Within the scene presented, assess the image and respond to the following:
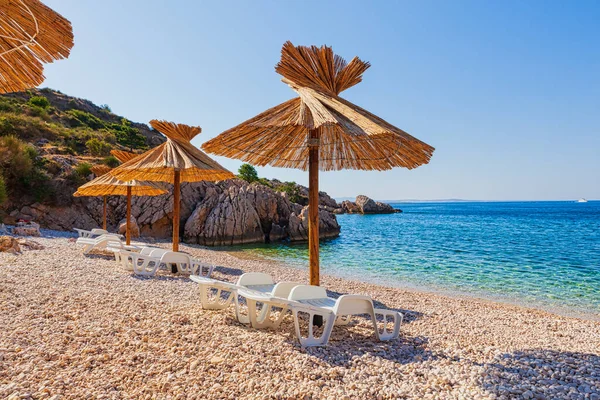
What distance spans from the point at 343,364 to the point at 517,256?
56.0 feet

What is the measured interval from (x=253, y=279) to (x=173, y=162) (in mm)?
3659

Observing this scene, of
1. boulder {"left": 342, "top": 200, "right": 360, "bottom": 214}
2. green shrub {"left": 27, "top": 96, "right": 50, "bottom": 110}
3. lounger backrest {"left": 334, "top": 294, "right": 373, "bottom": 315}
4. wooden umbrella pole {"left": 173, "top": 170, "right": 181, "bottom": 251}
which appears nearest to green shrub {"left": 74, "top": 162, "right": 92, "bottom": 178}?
wooden umbrella pole {"left": 173, "top": 170, "right": 181, "bottom": 251}

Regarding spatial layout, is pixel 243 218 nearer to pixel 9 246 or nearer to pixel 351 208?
pixel 9 246

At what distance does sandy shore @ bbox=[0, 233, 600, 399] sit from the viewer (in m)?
2.71

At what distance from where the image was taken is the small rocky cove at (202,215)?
19.0 metres

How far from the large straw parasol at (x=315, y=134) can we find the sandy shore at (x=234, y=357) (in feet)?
4.80

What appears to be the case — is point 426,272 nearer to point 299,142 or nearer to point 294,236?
point 299,142

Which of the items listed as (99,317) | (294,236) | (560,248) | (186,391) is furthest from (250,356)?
(560,248)

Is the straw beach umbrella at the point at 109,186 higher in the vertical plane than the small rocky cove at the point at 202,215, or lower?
higher

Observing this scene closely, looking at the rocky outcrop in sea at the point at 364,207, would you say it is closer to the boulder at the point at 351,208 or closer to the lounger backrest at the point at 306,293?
the boulder at the point at 351,208

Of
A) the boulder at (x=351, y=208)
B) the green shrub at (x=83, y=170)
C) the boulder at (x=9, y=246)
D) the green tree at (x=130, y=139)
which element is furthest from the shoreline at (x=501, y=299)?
the boulder at (x=351, y=208)

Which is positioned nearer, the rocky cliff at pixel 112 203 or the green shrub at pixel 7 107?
the rocky cliff at pixel 112 203

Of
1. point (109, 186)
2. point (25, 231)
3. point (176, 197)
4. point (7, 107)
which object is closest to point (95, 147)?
point (7, 107)

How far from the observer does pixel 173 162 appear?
24.1ft
